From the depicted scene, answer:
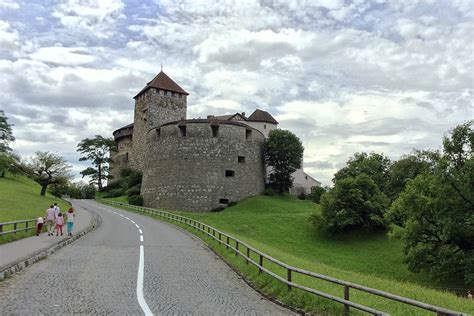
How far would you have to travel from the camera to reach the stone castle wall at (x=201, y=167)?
57.6 metres

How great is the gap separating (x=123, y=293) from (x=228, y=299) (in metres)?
2.25

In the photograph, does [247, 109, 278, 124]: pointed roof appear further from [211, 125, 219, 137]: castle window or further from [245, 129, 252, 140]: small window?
[211, 125, 219, 137]: castle window

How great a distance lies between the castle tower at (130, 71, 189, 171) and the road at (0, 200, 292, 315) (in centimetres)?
6014

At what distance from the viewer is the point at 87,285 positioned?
10.7m

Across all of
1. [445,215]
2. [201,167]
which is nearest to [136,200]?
[201,167]

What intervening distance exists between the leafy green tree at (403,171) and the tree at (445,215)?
31274 mm

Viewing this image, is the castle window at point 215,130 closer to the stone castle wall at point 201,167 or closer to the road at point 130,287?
the stone castle wall at point 201,167

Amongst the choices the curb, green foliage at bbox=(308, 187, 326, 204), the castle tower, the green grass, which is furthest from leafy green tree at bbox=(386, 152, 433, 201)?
the curb

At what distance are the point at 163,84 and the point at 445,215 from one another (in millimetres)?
58521

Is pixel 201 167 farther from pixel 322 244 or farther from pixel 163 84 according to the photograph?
pixel 163 84

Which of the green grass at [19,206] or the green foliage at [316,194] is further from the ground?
the green foliage at [316,194]

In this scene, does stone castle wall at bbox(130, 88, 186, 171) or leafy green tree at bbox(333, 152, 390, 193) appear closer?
leafy green tree at bbox(333, 152, 390, 193)

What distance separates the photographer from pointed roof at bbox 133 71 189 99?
78125 millimetres

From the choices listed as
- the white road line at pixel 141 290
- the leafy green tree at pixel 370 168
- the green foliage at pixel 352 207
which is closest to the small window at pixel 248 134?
the leafy green tree at pixel 370 168
